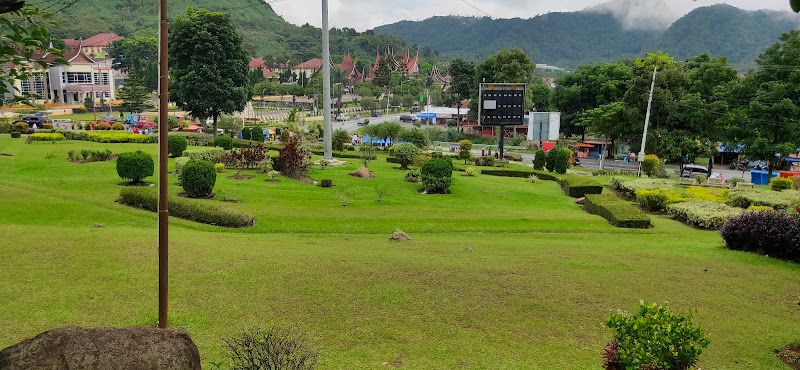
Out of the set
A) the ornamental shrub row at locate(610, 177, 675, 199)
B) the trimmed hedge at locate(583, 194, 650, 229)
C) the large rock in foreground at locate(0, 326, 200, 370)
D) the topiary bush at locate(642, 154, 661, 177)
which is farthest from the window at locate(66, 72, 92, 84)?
the large rock in foreground at locate(0, 326, 200, 370)

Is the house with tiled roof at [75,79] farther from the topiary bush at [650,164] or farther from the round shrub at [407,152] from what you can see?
the topiary bush at [650,164]

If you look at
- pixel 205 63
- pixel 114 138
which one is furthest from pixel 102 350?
pixel 205 63

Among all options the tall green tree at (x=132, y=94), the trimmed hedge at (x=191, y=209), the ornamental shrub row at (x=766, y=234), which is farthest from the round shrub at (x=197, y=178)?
the tall green tree at (x=132, y=94)

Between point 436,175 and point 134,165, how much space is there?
1065 cm

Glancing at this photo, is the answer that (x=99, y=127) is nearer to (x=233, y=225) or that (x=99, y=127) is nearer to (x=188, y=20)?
(x=188, y=20)

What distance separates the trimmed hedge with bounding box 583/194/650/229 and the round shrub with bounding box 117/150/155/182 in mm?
14709

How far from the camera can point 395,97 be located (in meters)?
113

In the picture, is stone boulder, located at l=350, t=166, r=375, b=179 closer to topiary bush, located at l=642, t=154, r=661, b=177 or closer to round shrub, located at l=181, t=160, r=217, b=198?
round shrub, located at l=181, t=160, r=217, b=198

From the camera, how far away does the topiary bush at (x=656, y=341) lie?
15.3 ft

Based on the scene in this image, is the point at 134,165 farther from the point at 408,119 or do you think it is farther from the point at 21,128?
the point at 408,119

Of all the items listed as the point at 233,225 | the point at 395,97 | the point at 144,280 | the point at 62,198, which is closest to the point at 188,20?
the point at 62,198

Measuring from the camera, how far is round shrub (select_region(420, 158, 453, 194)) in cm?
2153

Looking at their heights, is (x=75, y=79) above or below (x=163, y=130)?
above

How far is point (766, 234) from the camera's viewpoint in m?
11.5
